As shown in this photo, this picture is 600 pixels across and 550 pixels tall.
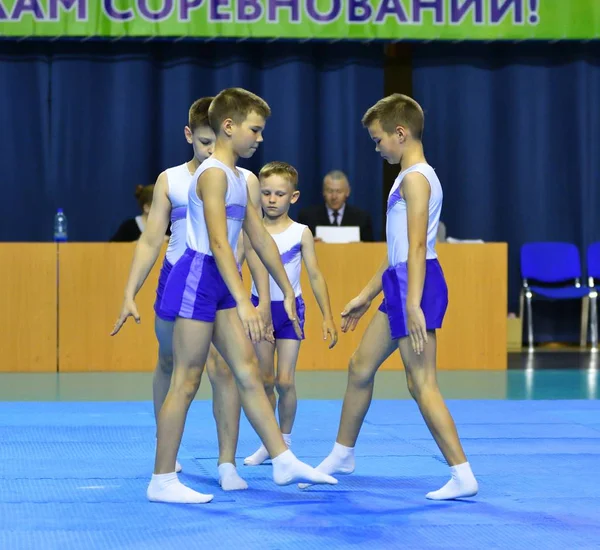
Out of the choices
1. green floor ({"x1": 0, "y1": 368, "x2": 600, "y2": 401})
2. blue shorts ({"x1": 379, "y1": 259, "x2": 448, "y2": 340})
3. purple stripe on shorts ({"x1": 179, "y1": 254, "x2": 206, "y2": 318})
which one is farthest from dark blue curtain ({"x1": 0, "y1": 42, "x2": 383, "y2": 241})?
purple stripe on shorts ({"x1": 179, "y1": 254, "x2": 206, "y2": 318})

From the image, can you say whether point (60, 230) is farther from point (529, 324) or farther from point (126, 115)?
point (529, 324)

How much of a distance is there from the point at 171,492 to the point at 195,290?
2.36 ft

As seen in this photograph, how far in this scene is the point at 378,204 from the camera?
11.6 metres

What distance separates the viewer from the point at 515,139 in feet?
38.1

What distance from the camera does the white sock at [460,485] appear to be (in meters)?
4.06

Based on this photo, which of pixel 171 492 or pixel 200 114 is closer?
pixel 171 492

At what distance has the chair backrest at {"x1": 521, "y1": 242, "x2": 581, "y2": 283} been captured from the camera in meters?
11.1

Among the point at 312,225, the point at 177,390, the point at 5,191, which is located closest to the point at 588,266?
the point at 312,225

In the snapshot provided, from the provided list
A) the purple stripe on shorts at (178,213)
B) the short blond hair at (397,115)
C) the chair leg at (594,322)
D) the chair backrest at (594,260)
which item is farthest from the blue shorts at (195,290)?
the chair backrest at (594,260)

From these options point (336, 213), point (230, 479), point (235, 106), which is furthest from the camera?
point (336, 213)

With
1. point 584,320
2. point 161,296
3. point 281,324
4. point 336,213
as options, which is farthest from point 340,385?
point 161,296

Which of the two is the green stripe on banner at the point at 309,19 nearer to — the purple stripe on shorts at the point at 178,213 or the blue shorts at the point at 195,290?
the purple stripe on shorts at the point at 178,213

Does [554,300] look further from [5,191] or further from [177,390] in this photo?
[177,390]

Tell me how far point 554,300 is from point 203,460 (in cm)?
742
